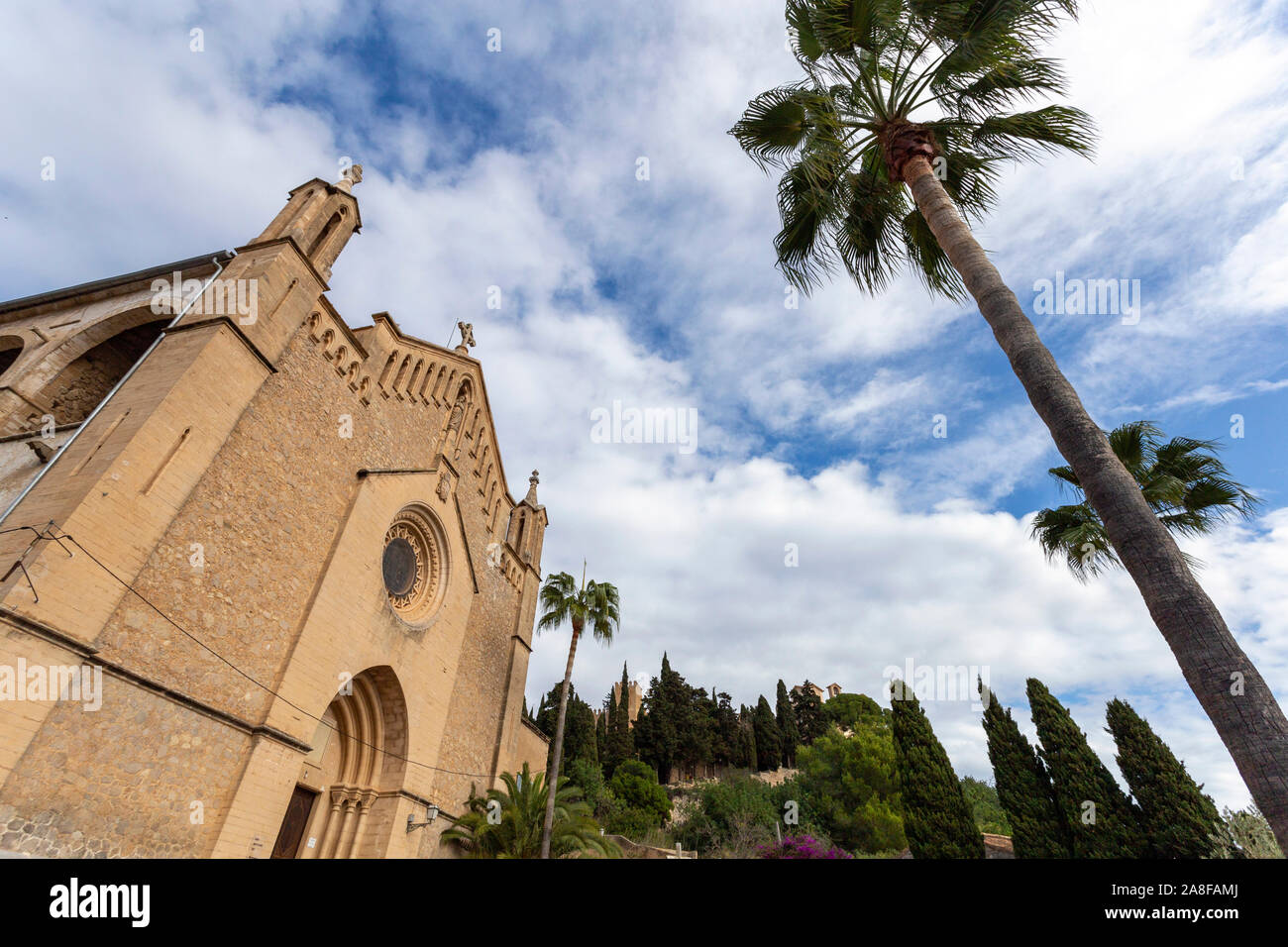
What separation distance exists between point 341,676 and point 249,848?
3.29m

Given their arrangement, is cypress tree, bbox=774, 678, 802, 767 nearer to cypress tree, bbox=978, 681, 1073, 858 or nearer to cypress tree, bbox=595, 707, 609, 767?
cypress tree, bbox=595, 707, 609, 767

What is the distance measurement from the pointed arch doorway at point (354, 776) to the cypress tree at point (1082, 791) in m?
18.7

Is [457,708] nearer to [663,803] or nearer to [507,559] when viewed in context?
[507,559]

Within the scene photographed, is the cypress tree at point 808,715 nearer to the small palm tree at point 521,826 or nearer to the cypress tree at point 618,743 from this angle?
the cypress tree at point 618,743

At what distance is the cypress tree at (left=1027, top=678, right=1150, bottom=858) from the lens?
16.7 meters

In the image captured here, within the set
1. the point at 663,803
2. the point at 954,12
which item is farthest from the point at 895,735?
the point at 954,12

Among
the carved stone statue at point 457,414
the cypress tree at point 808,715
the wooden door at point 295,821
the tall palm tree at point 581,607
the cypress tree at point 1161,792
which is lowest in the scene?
the wooden door at point 295,821

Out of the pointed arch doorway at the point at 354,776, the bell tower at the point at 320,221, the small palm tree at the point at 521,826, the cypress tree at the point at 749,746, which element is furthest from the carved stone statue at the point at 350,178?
the cypress tree at the point at 749,746

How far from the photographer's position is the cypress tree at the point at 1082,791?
657 inches

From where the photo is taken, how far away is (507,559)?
2102cm

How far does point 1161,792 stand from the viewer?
53.3 ft

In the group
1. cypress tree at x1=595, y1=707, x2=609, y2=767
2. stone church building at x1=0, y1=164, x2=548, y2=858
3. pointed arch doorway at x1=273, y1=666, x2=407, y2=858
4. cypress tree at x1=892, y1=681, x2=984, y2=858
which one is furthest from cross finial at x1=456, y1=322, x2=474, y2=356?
cypress tree at x1=595, y1=707, x2=609, y2=767

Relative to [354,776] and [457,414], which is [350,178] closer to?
[457,414]

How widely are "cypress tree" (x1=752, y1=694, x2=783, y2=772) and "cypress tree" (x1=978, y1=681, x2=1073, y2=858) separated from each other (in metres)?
32.7
